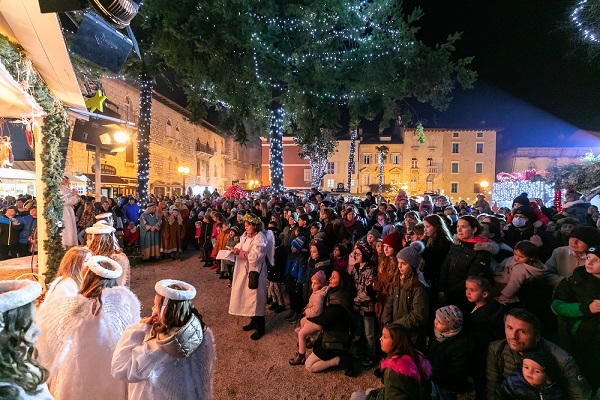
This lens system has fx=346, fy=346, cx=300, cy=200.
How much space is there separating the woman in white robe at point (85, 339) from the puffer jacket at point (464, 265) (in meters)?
3.52

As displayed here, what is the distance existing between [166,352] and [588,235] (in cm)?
406

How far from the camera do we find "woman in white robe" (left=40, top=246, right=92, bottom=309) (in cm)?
300

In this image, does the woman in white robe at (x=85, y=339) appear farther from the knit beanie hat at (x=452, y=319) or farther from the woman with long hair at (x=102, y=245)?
the knit beanie hat at (x=452, y=319)

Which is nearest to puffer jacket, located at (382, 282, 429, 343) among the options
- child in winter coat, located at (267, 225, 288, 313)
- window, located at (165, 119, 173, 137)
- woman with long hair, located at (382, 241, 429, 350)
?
woman with long hair, located at (382, 241, 429, 350)

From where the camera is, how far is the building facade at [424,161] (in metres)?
51.0

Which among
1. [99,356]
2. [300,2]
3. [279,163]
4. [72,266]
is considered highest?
[300,2]

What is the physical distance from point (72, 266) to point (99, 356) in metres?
0.96

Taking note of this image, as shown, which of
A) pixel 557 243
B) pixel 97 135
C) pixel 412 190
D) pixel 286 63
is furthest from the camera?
pixel 412 190

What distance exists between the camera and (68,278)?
3178mm

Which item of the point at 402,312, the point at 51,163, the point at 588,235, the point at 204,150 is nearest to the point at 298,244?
the point at 402,312

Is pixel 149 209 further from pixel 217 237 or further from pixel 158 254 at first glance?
pixel 217 237

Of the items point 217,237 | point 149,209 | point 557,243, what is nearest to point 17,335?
point 557,243

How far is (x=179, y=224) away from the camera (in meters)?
11.3

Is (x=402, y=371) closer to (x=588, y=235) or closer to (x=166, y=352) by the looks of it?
(x=166, y=352)
